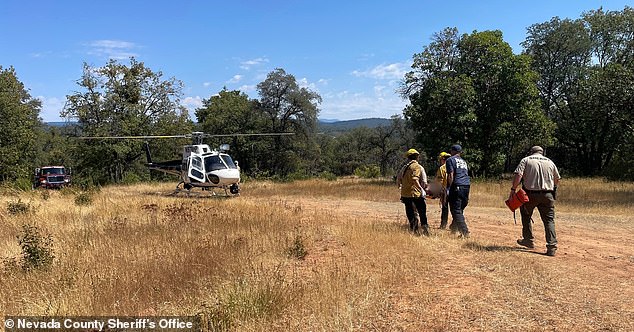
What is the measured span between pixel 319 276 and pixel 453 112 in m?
24.1

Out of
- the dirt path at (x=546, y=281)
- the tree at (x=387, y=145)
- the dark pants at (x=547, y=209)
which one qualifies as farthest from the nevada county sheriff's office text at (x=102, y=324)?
the tree at (x=387, y=145)

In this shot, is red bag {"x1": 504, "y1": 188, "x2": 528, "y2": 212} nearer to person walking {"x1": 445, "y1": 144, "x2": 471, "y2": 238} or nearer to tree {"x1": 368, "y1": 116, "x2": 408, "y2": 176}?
person walking {"x1": 445, "y1": 144, "x2": 471, "y2": 238}

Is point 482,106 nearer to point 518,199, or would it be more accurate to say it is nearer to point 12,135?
point 518,199

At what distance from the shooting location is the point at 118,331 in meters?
4.27

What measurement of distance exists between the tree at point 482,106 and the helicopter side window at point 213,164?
1436cm

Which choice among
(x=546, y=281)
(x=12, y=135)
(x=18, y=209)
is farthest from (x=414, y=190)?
(x=12, y=135)

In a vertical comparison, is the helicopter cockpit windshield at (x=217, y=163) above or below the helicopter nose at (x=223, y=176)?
above

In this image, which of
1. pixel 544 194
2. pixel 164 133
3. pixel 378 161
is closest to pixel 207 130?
pixel 164 133

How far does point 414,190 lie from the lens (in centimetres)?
888

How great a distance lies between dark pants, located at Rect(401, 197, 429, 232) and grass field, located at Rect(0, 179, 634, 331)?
393 millimetres

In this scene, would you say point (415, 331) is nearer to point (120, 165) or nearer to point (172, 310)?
point (172, 310)

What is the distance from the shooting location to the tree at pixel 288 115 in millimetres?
46875

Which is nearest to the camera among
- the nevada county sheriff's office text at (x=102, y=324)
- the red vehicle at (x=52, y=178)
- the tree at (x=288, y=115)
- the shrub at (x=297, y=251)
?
the nevada county sheriff's office text at (x=102, y=324)

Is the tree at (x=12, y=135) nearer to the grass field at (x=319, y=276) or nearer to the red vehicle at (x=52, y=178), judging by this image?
the red vehicle at (x=52, y=178)
